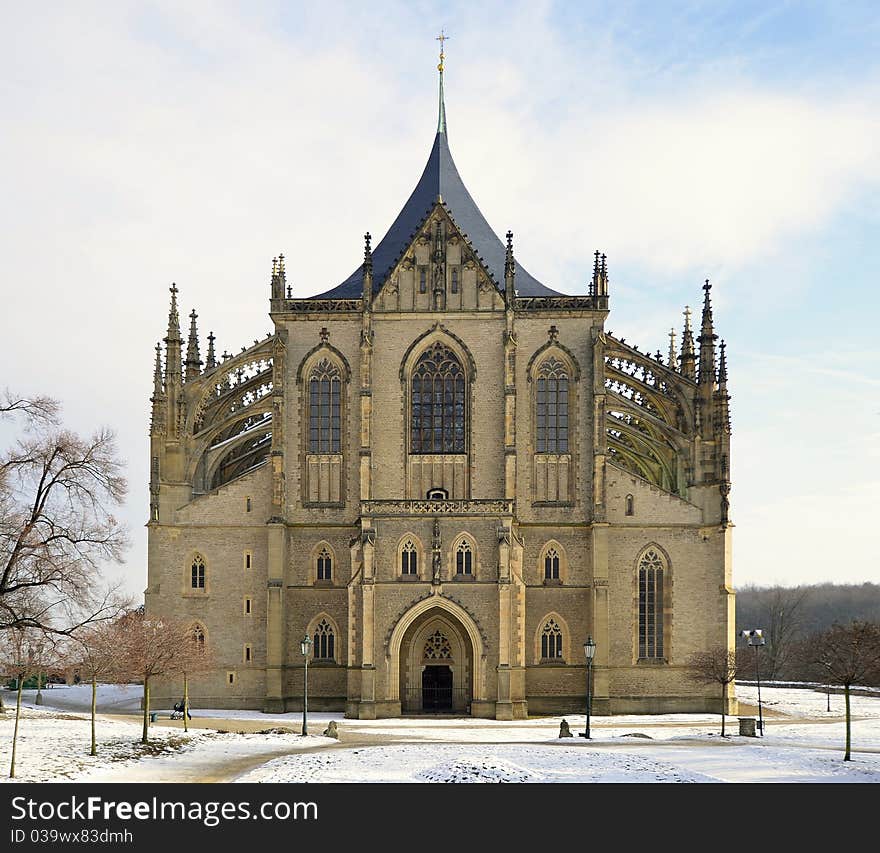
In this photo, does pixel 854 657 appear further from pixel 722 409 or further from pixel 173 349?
pixel 173 349

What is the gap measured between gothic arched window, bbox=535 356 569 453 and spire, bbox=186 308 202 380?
59.8 ft

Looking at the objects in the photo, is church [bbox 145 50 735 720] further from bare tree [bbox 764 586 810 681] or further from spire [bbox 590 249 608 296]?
bare tree [bbox 764 586 810 681]

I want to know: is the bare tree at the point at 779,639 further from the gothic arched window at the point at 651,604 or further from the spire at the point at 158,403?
the spire at the point at 158,403

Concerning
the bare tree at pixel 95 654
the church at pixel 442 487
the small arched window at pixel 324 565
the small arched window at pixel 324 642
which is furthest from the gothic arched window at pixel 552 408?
the bare tree at pixel 95 654

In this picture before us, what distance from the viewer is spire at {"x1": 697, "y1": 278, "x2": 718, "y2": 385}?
203ft

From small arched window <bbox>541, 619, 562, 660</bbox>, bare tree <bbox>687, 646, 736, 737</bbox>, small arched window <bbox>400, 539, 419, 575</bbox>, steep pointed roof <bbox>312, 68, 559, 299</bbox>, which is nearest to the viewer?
bare tree <bbox>687, 646, 736, 737</bbox>

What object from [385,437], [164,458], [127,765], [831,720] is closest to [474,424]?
[385,437]

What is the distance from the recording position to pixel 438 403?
60375mm

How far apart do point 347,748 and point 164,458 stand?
24504 millimetres

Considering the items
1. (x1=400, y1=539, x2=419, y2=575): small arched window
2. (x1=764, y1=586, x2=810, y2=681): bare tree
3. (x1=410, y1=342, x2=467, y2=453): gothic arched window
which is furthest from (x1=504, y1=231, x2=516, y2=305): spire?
(x1=764, y1=586, x2=810, y2=681): bare tree

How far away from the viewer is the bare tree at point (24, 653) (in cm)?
3591

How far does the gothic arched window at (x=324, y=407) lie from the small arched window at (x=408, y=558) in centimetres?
682

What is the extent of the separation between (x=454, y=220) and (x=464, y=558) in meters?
18.3

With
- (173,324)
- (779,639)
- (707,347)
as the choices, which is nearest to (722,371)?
(707,347)
